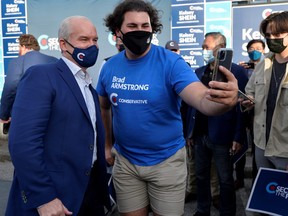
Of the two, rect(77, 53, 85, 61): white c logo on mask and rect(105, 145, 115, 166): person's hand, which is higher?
rect(77, 53, 85, 61): white c logo on mask

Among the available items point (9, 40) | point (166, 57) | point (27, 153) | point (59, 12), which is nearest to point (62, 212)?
point (27, 153)

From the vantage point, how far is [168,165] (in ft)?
6.63

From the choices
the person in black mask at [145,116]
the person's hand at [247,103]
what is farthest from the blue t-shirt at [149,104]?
the person's hand at [247,103]

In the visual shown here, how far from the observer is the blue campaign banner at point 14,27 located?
671 centimetres

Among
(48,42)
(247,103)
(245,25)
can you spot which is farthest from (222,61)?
(48,42)

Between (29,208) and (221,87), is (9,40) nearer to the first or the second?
(29,208)

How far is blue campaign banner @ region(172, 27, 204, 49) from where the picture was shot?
18.2 feet

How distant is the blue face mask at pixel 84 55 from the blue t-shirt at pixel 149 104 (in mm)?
261

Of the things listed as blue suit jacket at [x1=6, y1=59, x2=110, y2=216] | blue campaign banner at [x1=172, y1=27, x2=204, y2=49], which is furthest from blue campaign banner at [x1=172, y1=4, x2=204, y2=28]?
blue suit jacket at [x1=6, y1=59, x2=110, y2=216]

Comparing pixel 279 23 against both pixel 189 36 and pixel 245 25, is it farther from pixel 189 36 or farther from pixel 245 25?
pixel 189 36

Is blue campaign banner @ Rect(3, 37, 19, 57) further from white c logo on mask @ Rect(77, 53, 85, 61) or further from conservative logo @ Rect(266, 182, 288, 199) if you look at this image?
conservative logo @ Rect(266, 182, 288, 199)

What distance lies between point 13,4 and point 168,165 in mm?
5995

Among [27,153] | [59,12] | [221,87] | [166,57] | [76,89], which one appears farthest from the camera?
[59,12]

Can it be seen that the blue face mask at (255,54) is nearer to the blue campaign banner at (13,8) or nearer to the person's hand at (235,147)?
the person's hand at (235,147)
